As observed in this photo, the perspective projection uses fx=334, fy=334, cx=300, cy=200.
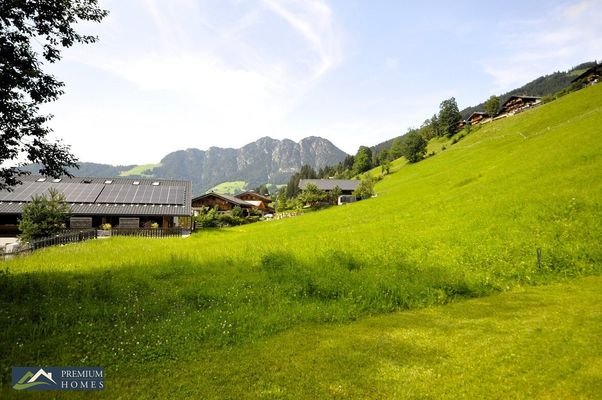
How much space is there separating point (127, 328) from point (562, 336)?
46.3 feet

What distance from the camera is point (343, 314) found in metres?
A: 13.3

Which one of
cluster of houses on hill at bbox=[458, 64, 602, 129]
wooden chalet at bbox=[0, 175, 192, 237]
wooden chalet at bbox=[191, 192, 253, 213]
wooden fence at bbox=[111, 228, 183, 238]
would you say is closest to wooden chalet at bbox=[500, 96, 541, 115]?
cluster of houses on hill at bbox=[458, 64, 602, 129]

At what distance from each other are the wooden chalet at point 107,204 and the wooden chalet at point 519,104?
119 meters

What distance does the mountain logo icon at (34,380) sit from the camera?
322 inches

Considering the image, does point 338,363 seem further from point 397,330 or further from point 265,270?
point 265,270

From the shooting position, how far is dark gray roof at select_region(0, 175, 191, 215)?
56.2 m

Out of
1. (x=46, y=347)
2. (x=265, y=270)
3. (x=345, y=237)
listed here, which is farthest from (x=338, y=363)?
(x=345, y=237)

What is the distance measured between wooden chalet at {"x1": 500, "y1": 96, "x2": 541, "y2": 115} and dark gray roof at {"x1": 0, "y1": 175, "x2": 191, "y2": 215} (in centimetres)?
11837

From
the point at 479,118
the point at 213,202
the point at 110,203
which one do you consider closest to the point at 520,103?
the point at 479,118

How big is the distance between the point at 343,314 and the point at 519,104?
464 ft

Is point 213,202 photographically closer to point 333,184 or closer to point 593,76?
point 333,184

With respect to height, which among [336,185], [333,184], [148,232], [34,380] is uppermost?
[333,184]

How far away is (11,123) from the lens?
1416 cm

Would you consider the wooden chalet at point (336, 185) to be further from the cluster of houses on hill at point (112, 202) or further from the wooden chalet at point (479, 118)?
the wooden chalet at point (479, 118)
